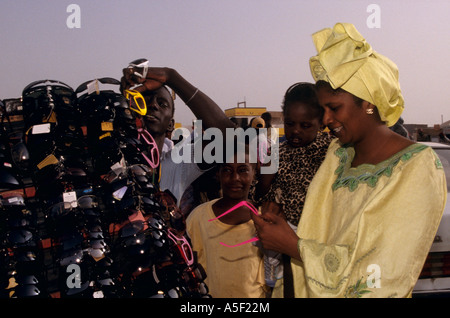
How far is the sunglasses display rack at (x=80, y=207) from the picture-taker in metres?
1.73

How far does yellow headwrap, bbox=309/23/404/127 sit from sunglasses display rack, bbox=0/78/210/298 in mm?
1042

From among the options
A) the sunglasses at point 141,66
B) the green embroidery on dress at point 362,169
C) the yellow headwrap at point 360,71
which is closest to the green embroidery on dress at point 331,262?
the green embroidery on dress at point 362,169

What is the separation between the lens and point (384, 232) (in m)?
1.55

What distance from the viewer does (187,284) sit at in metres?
2.13

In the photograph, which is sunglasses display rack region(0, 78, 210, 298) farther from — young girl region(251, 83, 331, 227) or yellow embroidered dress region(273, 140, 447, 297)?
young girl region(251, 83, 331, 227)

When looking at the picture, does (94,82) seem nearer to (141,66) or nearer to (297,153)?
(141,66)

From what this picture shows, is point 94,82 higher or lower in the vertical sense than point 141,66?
lower

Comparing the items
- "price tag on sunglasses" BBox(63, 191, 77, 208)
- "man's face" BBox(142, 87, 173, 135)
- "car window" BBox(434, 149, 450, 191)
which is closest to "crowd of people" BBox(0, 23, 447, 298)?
"man's face" BBox(142, 87, 173, 135)

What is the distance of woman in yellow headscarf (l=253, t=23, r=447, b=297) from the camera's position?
5.03 ft

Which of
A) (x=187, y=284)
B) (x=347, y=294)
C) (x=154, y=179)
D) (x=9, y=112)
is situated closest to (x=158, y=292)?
(x=187, y=284)

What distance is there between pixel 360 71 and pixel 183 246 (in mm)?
1350

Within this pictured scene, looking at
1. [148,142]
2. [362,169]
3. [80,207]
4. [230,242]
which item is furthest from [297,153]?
[80,207]

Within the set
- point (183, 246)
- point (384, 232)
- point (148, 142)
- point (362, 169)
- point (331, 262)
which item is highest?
point (148, 142)
